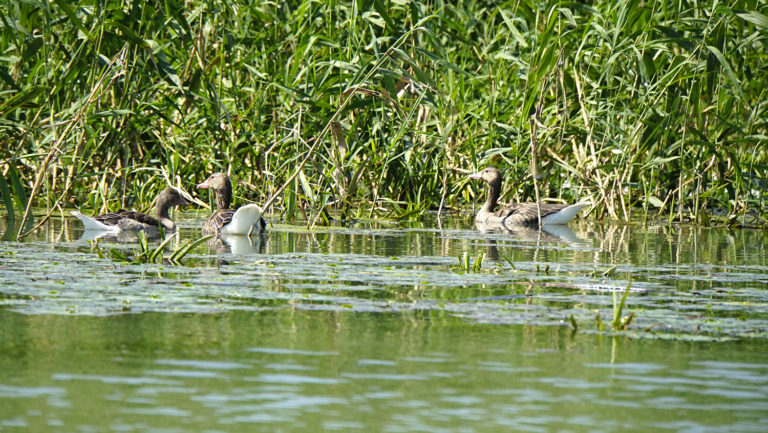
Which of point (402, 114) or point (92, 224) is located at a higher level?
point (402, 114)

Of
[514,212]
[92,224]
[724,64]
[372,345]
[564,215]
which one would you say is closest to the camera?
[372,345]

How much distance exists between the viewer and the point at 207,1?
433 inches

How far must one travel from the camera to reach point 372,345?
4.90 metres

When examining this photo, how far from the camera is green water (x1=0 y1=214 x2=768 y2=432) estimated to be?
12.4 ft

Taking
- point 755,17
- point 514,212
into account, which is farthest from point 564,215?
point 755,17

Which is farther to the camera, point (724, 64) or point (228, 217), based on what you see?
point (228, 217)

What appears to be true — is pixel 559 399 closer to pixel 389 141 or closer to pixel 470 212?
pixel 389 141

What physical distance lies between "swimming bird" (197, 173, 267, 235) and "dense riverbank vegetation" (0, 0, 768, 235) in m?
0.43

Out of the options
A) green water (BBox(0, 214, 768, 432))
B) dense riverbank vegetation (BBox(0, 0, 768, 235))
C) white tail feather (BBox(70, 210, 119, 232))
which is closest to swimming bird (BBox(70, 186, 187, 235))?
white tail feather (BBox(70, 210, 119, 232))

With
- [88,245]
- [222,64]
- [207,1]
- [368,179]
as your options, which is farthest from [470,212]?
[88,245]

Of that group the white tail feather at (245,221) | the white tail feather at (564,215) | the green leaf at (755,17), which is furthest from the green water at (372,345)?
the white tail feather at (564,215)

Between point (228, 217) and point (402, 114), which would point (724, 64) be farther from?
point (228, 217)

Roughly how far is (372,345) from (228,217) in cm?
592

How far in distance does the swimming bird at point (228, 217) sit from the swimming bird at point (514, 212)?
294cm
